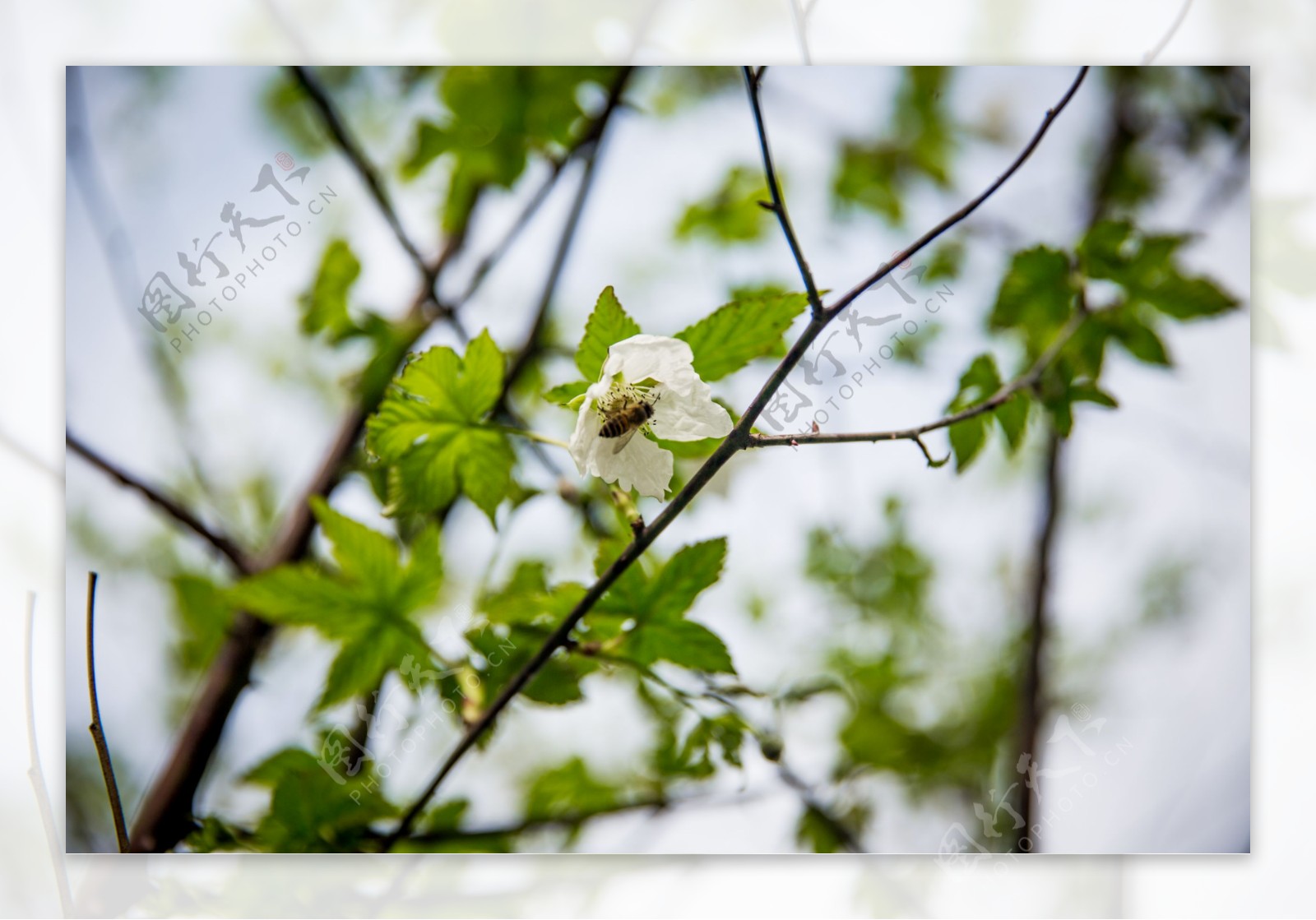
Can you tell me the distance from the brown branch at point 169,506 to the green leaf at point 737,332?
1.93ft

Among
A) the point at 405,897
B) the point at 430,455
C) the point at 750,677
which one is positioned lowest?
the point at 405,897

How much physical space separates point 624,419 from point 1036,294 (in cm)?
63

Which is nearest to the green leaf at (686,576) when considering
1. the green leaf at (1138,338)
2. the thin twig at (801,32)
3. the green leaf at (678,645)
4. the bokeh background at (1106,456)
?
the green leaf at (678,645)

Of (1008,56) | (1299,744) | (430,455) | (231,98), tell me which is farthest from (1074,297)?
(231,98)

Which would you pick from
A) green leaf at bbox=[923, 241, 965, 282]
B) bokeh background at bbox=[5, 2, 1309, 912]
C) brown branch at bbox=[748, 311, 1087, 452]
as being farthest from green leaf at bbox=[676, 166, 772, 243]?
brown branch at bbox=[748, 311, 1087, 452]

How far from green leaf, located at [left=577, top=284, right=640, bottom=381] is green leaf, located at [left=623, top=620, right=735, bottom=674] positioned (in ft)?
0.75

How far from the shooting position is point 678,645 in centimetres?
77

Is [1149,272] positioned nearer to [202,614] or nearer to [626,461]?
[626,461]

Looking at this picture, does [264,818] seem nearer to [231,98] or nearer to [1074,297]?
[231,98]

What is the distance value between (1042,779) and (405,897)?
31.8 inches

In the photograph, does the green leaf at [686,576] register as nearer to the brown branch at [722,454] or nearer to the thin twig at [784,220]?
the brown branch at [722,454]

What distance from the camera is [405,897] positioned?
1.08 m

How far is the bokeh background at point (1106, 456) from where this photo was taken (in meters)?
1.11

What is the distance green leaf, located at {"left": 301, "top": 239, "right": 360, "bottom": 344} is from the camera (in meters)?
1.03
